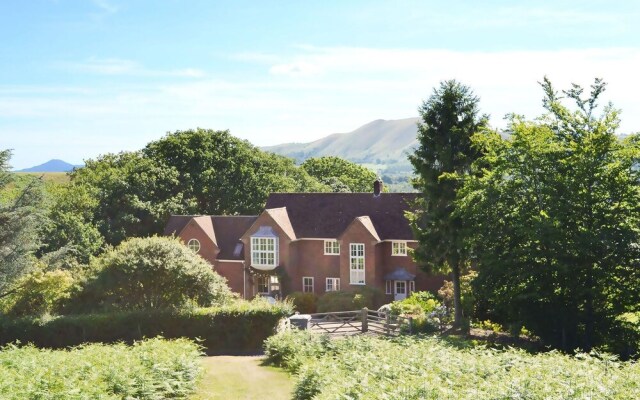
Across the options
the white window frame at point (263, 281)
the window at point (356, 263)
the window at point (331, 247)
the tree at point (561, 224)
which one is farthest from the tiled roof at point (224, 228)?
the tree at point (561, 224)

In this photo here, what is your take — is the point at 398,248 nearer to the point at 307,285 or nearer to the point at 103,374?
the point at 307,285

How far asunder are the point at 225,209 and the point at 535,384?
51.1m

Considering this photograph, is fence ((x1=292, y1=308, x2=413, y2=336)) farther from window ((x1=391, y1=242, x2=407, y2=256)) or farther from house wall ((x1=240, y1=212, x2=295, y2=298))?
house wall ((x1=240, y1=212, x2=295, y2=298))

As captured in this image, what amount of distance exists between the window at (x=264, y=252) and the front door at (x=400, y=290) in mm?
9182

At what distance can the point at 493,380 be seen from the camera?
14.9 metres

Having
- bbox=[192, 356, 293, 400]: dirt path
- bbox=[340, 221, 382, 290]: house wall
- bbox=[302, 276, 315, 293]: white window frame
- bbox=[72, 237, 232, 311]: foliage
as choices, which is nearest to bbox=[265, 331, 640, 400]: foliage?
bbox=[192, 356, 293, 400]: dirt path

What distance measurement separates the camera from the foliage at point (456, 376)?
1299 centimetres

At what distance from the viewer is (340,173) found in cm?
9419

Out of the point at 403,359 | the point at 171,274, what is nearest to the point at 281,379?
the point at 403,359

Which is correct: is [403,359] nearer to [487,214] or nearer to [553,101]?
[487,214]

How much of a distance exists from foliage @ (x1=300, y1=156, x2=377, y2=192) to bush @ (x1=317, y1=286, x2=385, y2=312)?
151 ft

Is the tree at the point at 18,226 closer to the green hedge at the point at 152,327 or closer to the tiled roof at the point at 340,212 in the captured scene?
the green hedge at the point at 152,327

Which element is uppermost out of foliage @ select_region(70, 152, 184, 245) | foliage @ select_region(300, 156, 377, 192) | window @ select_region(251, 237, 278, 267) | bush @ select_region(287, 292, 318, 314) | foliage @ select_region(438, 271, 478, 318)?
foliage @ select_region(300, 156, 377, 192)

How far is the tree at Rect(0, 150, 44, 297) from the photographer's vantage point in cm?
4022
